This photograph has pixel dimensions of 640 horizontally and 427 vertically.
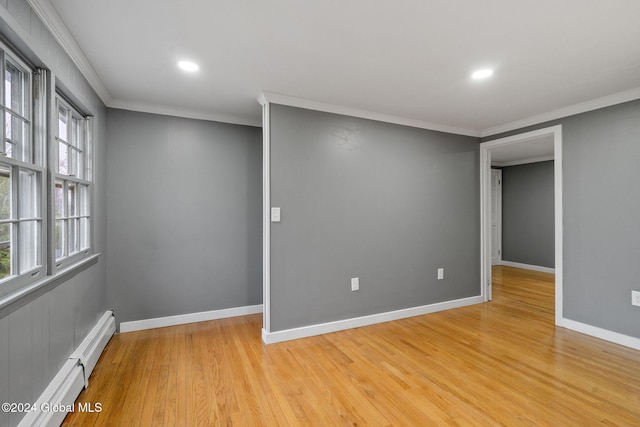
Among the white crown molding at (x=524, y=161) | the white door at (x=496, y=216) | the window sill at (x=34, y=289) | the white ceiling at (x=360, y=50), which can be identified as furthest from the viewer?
the white door at (x=496, y=216)

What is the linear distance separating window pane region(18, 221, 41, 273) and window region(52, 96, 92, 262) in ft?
0.92

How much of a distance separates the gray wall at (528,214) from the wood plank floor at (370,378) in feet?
12.0

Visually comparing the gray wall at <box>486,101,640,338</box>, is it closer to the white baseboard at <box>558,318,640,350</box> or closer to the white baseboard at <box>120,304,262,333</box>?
the white baseboard at <box>558,318,640,350</box>

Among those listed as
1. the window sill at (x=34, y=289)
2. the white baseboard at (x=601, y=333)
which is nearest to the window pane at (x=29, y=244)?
the window sill at (x=34, y=289)

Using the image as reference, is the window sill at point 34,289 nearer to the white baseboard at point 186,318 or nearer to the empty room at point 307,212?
the empty room at point 307,212

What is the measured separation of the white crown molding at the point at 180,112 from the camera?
3.07 m

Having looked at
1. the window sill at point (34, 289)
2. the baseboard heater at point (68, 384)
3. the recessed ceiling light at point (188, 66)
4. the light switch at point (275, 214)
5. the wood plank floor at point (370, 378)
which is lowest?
the wood plank floor at point (370, 378)

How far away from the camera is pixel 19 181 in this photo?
156 centimetres

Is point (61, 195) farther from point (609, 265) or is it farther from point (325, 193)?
point (609, 265)

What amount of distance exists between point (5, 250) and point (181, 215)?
Result: 6.04 feet

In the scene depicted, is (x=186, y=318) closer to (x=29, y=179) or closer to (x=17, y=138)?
(x=29, y=179)

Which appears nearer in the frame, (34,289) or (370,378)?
(34,289)

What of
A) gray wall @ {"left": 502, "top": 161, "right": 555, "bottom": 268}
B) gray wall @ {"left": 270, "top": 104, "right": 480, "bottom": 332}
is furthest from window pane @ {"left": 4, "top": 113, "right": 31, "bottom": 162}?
gray wall @ {"left": 502, "top": 161, "right": 555, "bottom": 268}

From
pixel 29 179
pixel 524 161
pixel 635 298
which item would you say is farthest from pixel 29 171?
pixel 524 161
